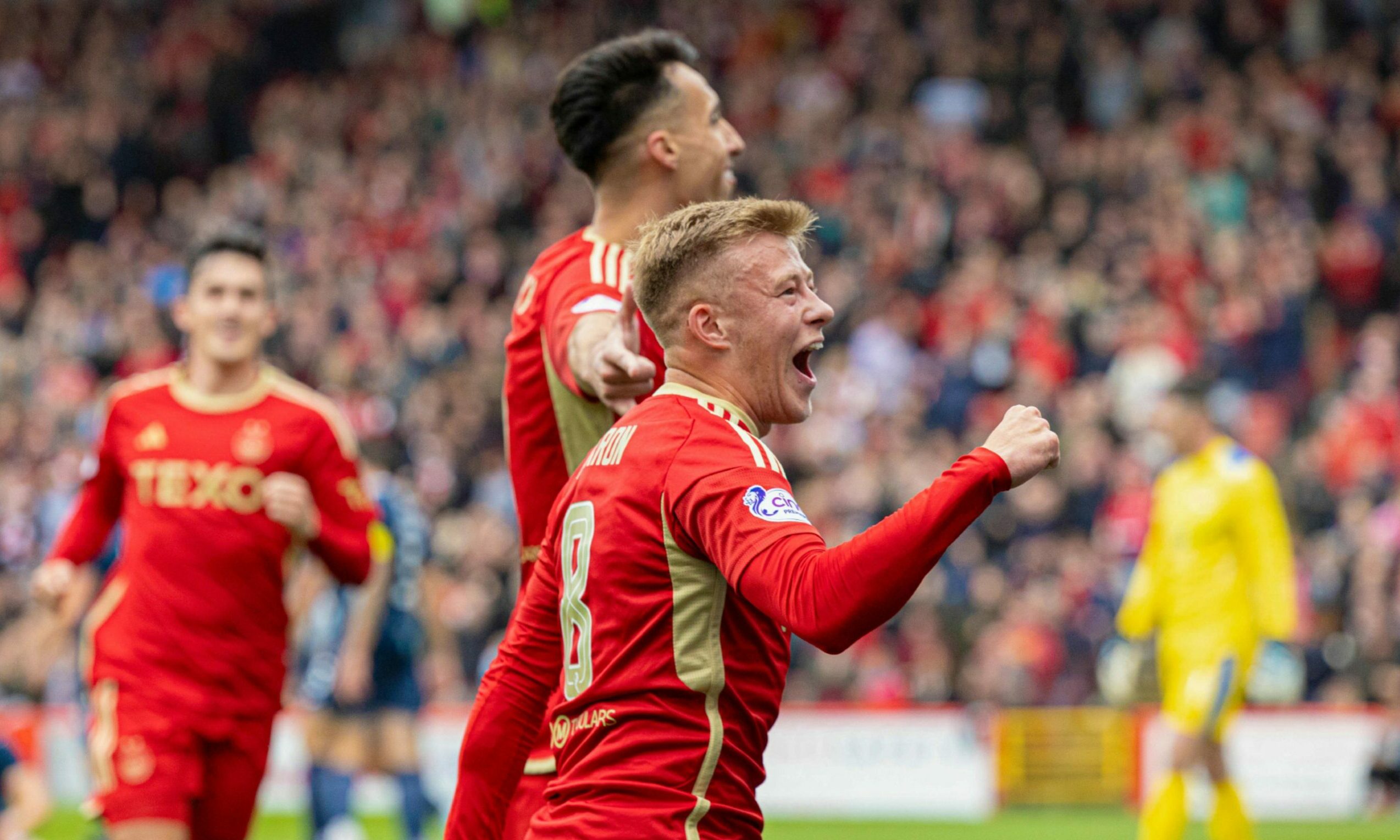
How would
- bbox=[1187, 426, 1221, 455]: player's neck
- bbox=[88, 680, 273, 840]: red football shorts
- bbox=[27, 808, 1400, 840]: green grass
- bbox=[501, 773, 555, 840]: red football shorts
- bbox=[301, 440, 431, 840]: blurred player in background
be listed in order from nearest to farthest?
bbox=[501, 773, 555, 840]: red football shorts
bbox=[88, 680, 273, 840]: red football shorts
bbox=[301, 440, 431, 840]: blurred player in background
bbox=[1187, 426, 1221, 455]: player's neck
bbox=[27, 808, 1400, 840]: green grass

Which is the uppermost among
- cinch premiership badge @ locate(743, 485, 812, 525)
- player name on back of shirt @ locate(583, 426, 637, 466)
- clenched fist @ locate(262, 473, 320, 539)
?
clenched fist @ locate(262, 473, 320, 539)

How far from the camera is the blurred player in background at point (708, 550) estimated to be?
296 cm

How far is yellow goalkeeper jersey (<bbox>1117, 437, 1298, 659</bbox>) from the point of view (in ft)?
30.2

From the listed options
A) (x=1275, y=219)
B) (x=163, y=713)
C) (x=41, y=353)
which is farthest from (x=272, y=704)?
(x=41, y=353)

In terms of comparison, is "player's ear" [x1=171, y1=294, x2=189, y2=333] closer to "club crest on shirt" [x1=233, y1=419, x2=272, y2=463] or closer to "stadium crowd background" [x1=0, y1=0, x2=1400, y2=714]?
"club crest on shirt" [x1=233, y1=419, x2=272, y2=463]

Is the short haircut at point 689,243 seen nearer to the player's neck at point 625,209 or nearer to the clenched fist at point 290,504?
the player's neck at point 625,209

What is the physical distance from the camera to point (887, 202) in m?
18.6

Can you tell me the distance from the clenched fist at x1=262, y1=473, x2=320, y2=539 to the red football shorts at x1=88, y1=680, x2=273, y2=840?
64 cm

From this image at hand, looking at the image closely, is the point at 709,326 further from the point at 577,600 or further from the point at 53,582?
the point at 53,582

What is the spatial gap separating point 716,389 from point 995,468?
64cm

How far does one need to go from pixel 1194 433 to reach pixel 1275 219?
8.14 metres

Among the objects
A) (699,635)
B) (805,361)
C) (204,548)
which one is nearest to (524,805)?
(699,635)

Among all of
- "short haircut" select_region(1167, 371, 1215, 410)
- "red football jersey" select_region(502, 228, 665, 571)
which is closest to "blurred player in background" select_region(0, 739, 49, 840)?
"red football jersey" select_region(502, 228, 665, 571)

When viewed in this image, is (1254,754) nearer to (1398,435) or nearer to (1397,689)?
(1397,689)
